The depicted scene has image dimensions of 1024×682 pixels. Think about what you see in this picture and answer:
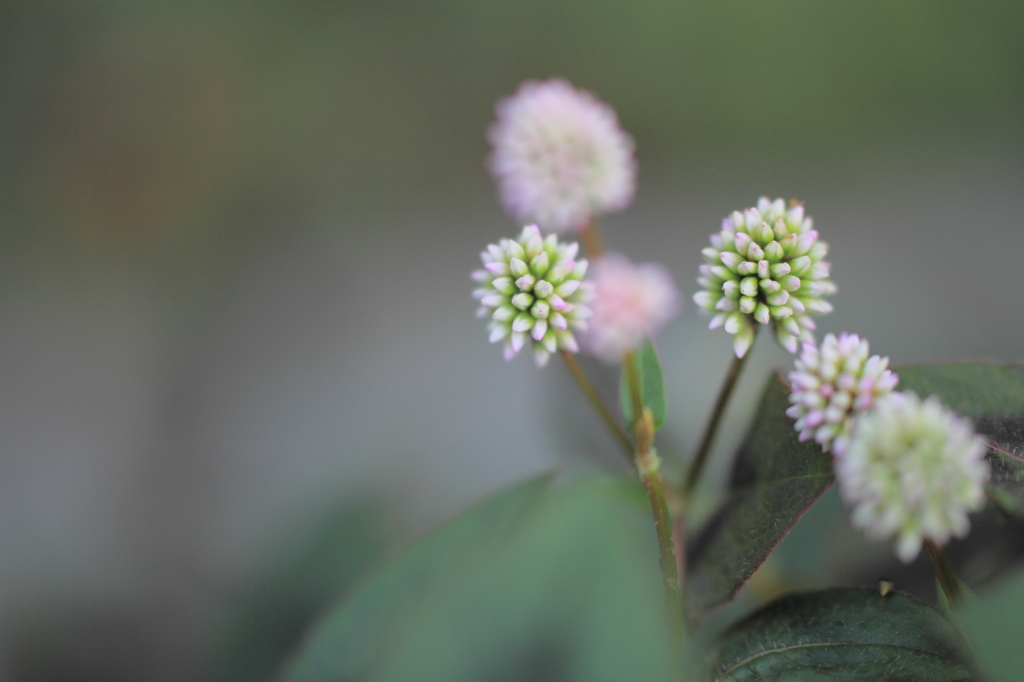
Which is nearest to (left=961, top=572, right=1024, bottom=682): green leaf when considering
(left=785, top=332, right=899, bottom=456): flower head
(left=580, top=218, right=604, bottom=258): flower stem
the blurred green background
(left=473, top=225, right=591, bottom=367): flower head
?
(left=785, top=332, right=899, bottom=456): flower head

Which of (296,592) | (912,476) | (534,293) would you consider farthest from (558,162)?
(296,592)

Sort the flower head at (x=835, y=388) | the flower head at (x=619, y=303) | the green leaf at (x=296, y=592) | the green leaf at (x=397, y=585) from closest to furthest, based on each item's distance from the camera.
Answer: the flower head at (x=835, y=388) → the green leaf at (x=397, y=585) → the flower head at (x=619, y=303) → the green leaf at (x=296, y=592)

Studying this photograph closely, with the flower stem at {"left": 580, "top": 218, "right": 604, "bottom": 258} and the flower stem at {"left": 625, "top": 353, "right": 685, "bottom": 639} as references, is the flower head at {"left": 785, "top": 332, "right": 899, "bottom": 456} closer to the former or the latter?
the flower stem at {"left": 625, "top": 353, "right": 685, "bottom": 639}

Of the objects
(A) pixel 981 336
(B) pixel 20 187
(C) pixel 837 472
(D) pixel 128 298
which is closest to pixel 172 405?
(D) pixel 128 298

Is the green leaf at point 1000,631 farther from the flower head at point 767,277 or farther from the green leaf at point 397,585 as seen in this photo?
the green leaf at point 397,585

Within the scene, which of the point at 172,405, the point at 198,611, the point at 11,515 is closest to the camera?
the point at 198,611

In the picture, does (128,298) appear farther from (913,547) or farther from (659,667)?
(913,547)

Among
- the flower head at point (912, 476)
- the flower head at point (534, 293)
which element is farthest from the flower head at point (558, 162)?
the flower head at point (912, 476)
